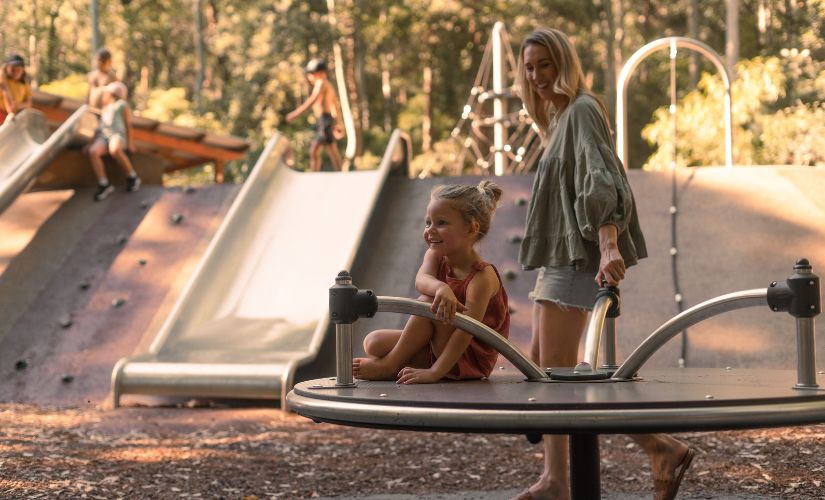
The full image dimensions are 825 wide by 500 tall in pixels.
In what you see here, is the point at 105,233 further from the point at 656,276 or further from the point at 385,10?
the point at 385,10

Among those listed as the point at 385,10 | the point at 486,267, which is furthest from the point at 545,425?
the point at 385,10

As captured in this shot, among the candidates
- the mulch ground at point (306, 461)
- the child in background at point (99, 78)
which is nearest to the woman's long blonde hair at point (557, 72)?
the mulch ground at point (306, 461)

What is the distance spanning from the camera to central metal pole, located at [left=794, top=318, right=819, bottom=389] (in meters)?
2.63

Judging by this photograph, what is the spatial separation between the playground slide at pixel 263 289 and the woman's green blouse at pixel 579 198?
13.4 ft

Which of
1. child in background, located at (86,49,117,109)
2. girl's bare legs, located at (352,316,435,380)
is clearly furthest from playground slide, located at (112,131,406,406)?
girl's bare legs, located at (352,316,435,380)

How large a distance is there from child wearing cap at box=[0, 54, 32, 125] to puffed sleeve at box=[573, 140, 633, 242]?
7.71 metres

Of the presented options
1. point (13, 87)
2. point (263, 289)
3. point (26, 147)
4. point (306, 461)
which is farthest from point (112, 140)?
point (306, 461)

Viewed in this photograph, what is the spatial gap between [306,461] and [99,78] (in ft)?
26.6

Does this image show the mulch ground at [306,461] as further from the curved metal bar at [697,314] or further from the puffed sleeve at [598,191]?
the curved metal bar at [697,314]

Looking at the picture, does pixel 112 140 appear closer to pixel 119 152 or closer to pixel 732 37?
pixel 119 152

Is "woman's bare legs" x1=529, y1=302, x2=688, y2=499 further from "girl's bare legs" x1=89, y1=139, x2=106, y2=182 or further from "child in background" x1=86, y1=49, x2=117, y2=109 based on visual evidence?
"child in background" x1=86, y1=49, x2=117, y2=109

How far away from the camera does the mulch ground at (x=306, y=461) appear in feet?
17.0

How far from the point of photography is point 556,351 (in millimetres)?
3816

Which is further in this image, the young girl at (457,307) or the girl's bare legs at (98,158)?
the girl's bare legs at (98,158)
